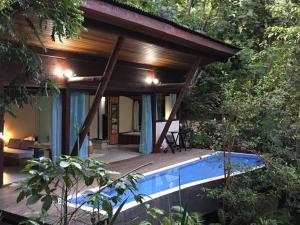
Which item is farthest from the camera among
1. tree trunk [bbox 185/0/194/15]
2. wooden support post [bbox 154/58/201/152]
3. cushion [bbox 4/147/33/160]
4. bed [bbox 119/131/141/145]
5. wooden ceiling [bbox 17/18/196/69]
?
tree trunk [bbox 185/0/194/15]

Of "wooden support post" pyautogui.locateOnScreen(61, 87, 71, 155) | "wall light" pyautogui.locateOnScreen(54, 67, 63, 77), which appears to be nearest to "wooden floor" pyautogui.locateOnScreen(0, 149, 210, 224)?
"wooden support post" pyautogui.locateOnScreen(61, 87, 71, 155)

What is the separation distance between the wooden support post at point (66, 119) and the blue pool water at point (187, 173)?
2.25m

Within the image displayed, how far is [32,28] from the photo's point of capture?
3.53m

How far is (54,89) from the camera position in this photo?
3955 mm

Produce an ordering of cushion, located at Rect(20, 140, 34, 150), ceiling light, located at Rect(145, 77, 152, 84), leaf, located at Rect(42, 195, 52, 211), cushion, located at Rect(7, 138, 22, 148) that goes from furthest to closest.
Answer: ceiling light, located at Rect(145, 77, 152, 84) < cushion, located at Rect(7, 138, 22, 148) < cushion, located at Rect(20, 140, 34, 150) < leaf, located at Rect(42, 195, 52, 211)

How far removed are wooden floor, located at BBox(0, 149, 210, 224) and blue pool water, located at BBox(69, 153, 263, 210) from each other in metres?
0.39

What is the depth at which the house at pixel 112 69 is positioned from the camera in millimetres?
6902

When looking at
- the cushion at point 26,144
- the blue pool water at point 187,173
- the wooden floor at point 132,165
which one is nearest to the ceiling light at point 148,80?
the wooden floor at point 132,165

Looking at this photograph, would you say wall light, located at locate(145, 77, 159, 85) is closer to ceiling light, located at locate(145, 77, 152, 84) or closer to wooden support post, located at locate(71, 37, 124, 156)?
ceiling light, located at locate(145, 77, 152, 84)

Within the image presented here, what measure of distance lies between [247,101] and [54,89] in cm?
359

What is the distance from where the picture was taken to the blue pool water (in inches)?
261

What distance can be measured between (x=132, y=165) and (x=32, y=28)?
20.1 feet

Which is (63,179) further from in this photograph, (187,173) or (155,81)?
(155,81)

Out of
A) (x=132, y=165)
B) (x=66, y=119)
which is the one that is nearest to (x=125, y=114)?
(x=132, y=165)
